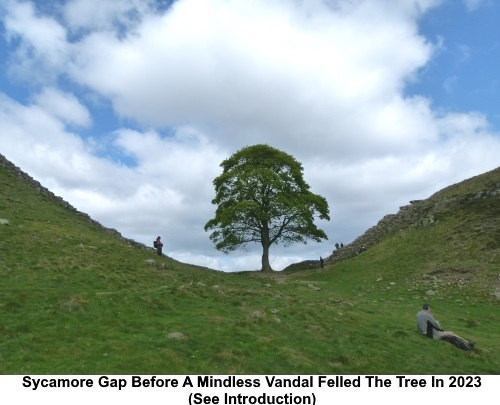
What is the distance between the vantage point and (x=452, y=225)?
48.9 meters

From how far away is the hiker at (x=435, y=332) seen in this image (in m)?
19.7

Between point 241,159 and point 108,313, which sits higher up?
point 241,159

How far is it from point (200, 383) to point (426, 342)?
11.6 meters

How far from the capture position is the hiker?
64.7 ft

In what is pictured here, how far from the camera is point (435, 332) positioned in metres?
21.2

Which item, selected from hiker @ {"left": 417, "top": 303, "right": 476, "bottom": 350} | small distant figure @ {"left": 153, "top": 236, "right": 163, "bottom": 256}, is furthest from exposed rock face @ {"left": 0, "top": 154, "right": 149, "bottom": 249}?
hiker @ {"left": 417, "top": 303, "right": 476, "bottom": 350}

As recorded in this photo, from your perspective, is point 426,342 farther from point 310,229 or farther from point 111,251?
point 310,229

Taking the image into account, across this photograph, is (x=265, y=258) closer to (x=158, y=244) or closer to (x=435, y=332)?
(x=158, y=244)

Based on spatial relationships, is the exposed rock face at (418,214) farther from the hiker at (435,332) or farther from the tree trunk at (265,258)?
the hiker at (435,332)

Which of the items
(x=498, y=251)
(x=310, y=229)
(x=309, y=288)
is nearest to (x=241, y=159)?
(x=310, y=229)

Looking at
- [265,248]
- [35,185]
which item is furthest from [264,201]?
[35,185]

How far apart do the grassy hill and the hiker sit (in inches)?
23.2

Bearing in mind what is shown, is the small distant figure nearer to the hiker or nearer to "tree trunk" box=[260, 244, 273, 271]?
"tree trunk" box=[260, 244, 273, 271]

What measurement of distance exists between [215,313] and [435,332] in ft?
33.5
